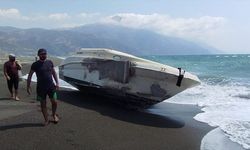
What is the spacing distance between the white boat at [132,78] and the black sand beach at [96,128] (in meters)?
0.46

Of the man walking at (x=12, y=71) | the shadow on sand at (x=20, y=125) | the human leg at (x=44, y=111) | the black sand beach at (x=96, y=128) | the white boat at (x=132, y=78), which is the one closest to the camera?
the black sand beach at (x=96, y=128)

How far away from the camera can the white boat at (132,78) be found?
11.3 metres

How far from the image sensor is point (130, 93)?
11.7m

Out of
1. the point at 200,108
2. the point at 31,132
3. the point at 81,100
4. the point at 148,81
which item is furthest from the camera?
the point at 200,108

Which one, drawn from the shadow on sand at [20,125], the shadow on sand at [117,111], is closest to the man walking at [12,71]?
the shadow on sand at [117,111]

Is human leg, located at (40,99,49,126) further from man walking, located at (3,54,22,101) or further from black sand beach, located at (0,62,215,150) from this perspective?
man walking, located at (3,54,22,101)

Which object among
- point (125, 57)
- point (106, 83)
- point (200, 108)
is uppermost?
point (125, 57)

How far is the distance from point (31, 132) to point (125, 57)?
4670 mm

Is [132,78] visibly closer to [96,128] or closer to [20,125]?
[96,128]

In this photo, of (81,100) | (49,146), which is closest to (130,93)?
(81,100)

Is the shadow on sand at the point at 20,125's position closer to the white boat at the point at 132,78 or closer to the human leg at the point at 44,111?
the human leg at the point at 44,111

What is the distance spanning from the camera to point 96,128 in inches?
347

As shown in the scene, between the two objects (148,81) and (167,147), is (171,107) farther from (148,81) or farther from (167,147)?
(167,147)

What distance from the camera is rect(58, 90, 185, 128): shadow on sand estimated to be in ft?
33.4
